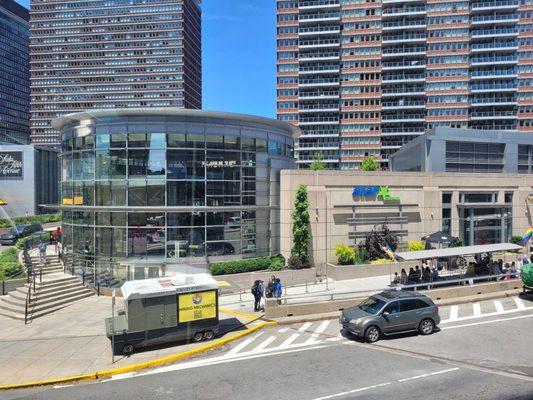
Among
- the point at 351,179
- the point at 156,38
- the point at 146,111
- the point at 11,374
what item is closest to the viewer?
→ the point at 11,374

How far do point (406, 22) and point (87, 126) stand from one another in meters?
85.9

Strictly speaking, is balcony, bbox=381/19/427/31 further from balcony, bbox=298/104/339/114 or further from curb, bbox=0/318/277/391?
curb, bbox=0/318/277/391

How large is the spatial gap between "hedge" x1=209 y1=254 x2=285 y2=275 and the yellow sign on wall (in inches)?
323

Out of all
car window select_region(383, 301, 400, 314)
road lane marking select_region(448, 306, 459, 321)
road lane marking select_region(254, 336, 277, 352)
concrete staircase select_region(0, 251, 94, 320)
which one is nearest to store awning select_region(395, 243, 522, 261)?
road lane marking select_region(448, 306, 459, 321)

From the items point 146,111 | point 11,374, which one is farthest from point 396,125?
point 11,374

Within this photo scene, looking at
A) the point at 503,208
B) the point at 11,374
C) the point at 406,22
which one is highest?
the point at 406,22

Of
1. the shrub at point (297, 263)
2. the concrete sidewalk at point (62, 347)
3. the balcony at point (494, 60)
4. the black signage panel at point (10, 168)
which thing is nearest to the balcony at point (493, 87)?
the balcony at point (494, 60)

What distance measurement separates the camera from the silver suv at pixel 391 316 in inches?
635

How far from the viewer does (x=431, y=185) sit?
3316cm

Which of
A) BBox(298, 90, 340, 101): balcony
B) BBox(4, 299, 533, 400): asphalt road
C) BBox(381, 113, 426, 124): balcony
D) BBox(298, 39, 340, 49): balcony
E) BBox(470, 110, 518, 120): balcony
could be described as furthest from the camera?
BBox(298, 90, 340, 101): balcony

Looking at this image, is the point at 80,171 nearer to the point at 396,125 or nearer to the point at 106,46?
the point at 396,125

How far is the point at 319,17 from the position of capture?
308ft

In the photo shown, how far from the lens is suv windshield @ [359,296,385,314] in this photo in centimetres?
1655

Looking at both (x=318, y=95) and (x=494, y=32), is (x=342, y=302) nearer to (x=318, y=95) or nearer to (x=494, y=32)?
(x=318, y=95)
